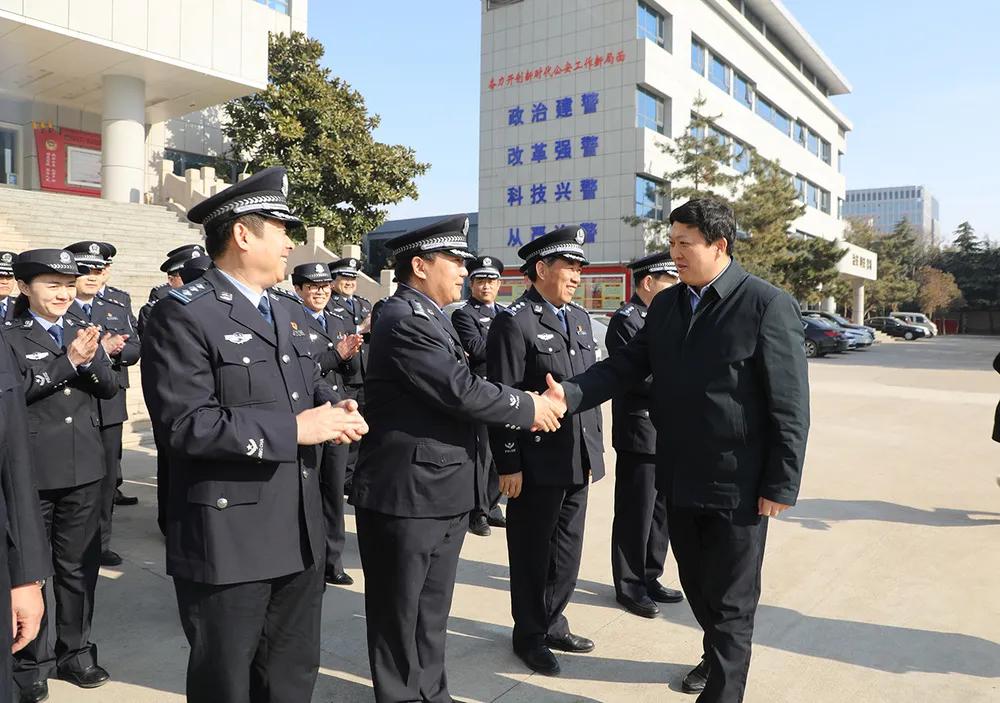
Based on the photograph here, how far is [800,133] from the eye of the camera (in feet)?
143

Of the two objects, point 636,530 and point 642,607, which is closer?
point 642,607

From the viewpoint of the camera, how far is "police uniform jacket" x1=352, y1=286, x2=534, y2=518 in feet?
8.73

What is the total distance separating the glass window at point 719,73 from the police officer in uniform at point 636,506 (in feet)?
103

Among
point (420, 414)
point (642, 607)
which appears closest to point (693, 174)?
point (642, 607)

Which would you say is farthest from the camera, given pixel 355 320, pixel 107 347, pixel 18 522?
pixel 355 320

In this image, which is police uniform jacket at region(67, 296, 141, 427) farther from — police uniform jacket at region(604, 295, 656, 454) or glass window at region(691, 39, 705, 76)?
glass window at region(691, 39, 705, 76)

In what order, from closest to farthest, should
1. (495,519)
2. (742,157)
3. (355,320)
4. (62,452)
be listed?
(62,452)
(495,519)
(355,320)
(742,157)

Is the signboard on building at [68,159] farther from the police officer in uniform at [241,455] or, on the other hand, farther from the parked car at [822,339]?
the parked car at [822,339]

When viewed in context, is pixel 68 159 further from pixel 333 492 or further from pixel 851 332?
pixel 851 332

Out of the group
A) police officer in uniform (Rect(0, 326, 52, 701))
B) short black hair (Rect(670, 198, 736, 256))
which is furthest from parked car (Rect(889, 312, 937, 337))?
police officer in uniform (Rect(0, 326, 52, 701))

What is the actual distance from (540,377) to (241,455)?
6.12 ft

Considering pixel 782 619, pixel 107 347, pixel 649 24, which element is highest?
pixel 649 24

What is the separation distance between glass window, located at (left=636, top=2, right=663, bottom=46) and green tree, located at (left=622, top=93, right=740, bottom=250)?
3222 mm

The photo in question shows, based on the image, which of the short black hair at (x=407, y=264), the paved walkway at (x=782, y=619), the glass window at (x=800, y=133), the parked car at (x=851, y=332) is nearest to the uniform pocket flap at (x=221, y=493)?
the short black hair at (x=407, y=264)
